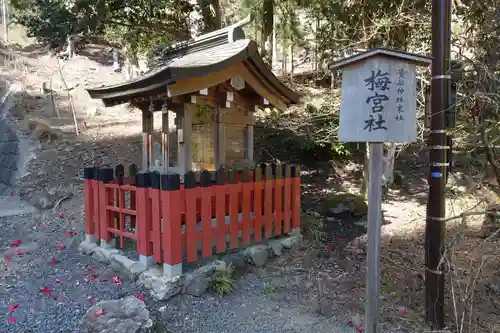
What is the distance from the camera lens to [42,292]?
3.95 meters

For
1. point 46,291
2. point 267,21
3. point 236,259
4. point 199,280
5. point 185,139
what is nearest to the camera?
point 46,291

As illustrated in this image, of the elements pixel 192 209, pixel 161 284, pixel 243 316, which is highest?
pixel 192 209

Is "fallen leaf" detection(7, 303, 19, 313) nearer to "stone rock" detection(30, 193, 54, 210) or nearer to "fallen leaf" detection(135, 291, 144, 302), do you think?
"fallen leaf" detection(135, 291, 144, 302)

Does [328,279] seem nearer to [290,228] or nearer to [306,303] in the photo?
[306,303]

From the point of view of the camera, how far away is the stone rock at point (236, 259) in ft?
15.0

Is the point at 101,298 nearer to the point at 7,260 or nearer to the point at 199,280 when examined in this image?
the point at 199,280

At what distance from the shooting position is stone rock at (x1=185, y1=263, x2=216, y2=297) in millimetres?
3963

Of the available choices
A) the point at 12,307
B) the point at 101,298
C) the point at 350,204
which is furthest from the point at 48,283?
the point at 350,204

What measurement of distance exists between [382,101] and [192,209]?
2330 mm

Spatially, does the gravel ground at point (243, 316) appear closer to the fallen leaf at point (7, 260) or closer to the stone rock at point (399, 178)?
the fallen leaf at point (7, 260)

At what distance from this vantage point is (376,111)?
309 cm

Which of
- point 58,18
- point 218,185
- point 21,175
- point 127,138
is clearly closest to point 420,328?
point 218,185

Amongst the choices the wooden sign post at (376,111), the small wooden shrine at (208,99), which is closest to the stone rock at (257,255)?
the small wooden shrine at (208,99)

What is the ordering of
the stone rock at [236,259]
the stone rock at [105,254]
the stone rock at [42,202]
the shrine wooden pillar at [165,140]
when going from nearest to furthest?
the stone rock at [236,259]
the stone rock at [105,254]
the shrine wooden pillar at [165,140]
the stone rock at [42,202]
